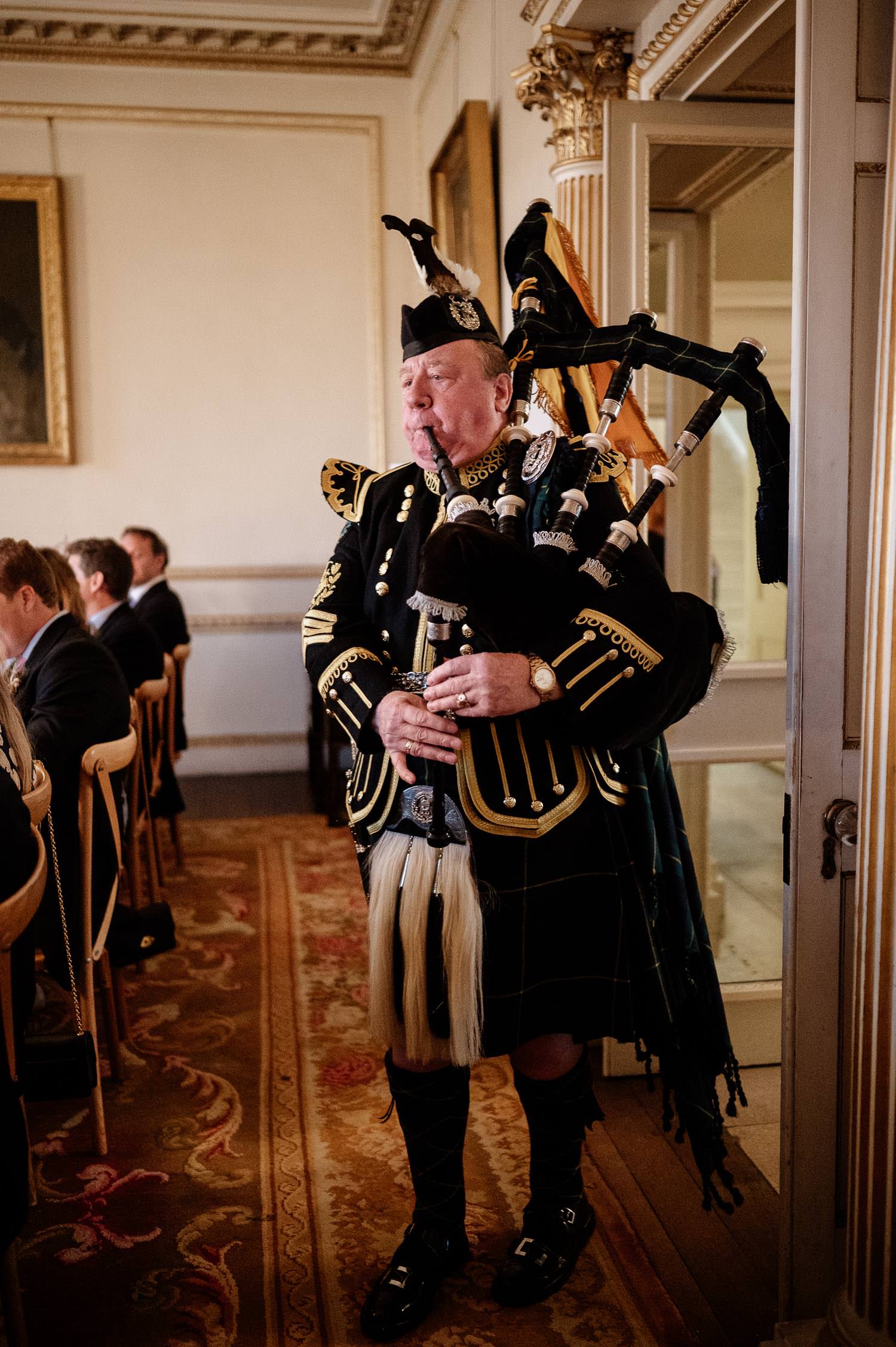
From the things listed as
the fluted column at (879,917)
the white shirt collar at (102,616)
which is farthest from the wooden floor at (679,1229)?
the white shirt collar at (102,616)

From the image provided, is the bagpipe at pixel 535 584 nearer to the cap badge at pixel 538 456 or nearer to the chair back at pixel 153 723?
the cap badge at pixel 538 456

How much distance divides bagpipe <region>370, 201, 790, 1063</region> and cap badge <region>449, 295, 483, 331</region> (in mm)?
24

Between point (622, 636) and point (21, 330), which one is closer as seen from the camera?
point (622, 636)

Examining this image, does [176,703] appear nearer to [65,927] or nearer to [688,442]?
[65,927]

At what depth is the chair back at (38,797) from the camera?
1.92m

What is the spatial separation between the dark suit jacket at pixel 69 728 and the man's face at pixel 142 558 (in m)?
2.17

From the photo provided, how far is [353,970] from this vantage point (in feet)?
11.9

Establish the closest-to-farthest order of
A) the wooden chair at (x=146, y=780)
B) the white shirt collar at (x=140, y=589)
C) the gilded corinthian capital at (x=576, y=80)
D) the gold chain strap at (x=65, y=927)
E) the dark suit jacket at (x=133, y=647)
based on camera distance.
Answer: the gold chain strap at (x=65, y=927)
the gilded corinthian capital at (x=576, y=80)
the wooden chair at (x=146, y=780)
the dark suit jacket at (x=133, y=647)
the white shirt collar at (x=140, y=589)

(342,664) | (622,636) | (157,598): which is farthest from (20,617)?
(157,598)

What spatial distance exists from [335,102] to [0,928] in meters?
5.92

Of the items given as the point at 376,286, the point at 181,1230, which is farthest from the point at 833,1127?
the point at 376,286

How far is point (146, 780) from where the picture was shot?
3668mm

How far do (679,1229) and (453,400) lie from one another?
1639mm

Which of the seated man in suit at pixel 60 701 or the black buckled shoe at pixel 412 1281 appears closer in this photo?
the black buckled shoe at pixel 412 1281
